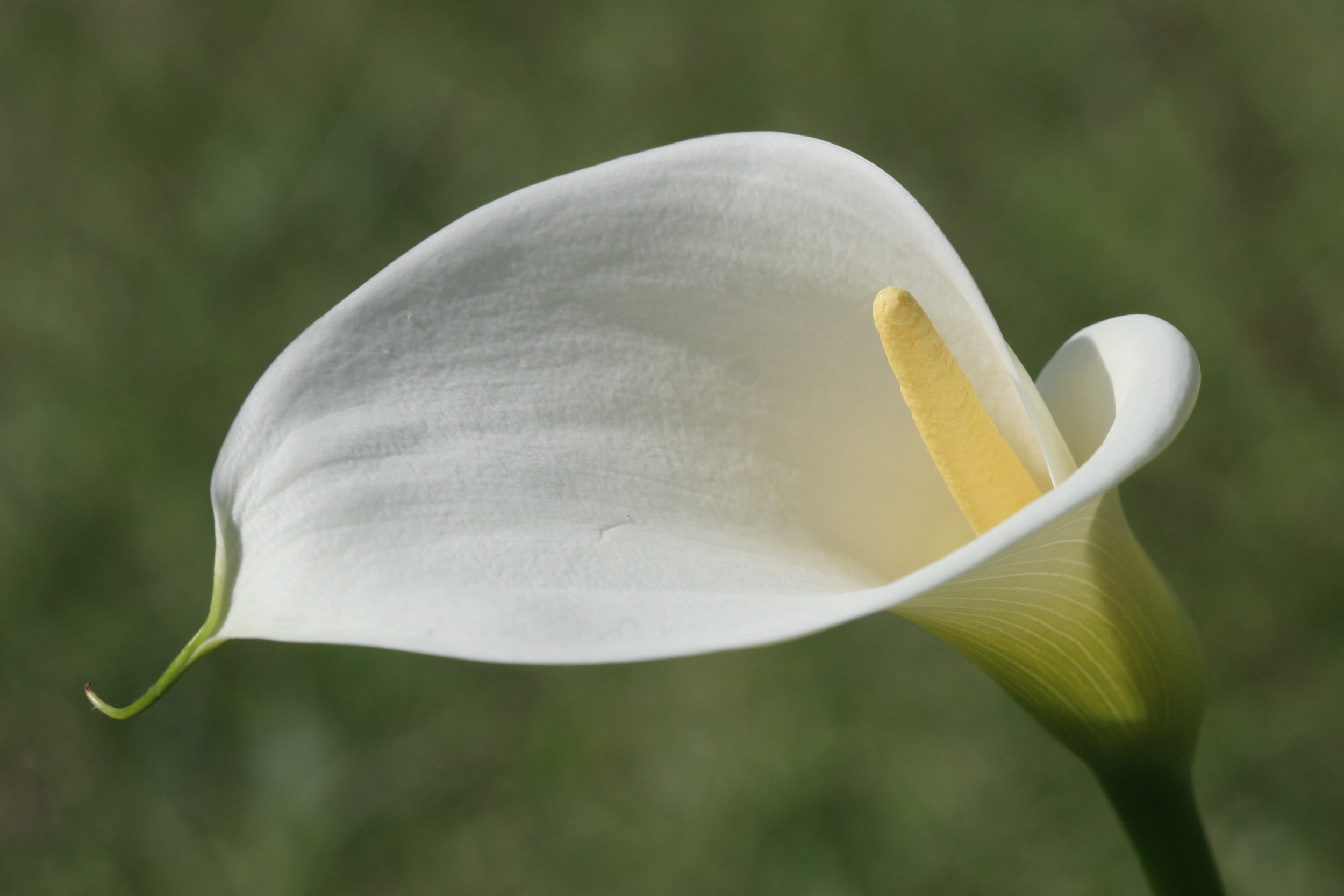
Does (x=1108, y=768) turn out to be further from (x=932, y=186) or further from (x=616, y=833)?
(x=932, y=186)

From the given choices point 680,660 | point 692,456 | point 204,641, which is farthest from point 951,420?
point 680,660

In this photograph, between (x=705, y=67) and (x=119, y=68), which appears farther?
(x=119, y=68)

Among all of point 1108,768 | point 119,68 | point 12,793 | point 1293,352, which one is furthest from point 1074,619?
point 119,68

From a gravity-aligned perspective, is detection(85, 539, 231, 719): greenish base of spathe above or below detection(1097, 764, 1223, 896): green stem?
above

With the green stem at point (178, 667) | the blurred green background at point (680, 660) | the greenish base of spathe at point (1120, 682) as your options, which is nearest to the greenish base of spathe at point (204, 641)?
the green stem at point (178, 667)

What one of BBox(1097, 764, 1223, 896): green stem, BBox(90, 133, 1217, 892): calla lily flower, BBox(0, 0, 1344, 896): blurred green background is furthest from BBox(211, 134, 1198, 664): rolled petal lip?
BBox(0, 0, 1344, 896): blurred green background

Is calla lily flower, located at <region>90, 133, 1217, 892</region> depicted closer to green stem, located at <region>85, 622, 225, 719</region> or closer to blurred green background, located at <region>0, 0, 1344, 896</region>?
green stem, located at <region>85, 622, 225, 719</region>

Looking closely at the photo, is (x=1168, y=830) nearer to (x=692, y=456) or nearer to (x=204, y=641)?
(x=692, y=456)
